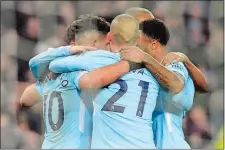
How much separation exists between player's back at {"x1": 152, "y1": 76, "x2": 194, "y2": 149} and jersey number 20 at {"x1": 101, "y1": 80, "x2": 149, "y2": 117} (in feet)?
0.19

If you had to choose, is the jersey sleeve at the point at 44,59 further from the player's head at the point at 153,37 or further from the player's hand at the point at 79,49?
the player's head at the point at 153,37

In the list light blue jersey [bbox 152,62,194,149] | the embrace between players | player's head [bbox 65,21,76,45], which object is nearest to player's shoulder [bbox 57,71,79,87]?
the embrace between players

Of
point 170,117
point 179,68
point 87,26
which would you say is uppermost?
point 87,26

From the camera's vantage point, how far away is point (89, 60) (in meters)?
1.34

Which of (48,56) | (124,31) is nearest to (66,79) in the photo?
(48,56)

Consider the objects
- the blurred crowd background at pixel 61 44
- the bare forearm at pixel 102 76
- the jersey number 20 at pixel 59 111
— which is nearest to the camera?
the bare forearm at pixel 102 76

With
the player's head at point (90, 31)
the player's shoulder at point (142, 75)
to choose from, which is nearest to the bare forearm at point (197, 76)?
the player's shoulder at point (142, 75)

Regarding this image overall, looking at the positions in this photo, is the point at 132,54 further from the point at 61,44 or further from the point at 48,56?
the point at 61,44

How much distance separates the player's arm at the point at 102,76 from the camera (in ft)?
4.23

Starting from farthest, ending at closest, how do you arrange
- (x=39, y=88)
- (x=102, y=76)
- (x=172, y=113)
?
1. (x=39, y=88)
2. (x=172, y=113)
3. (x=102, y=76)

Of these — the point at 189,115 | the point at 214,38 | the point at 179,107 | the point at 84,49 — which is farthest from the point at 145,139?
the point at 214,38

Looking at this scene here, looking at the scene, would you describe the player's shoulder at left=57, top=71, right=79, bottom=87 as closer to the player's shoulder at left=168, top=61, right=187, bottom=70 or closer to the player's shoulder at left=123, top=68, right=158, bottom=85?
the player's shoulder at left=123, top=68, right=158, bottom=85

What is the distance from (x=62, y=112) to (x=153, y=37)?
28 cm

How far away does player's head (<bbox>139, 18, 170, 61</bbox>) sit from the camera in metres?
1.41
